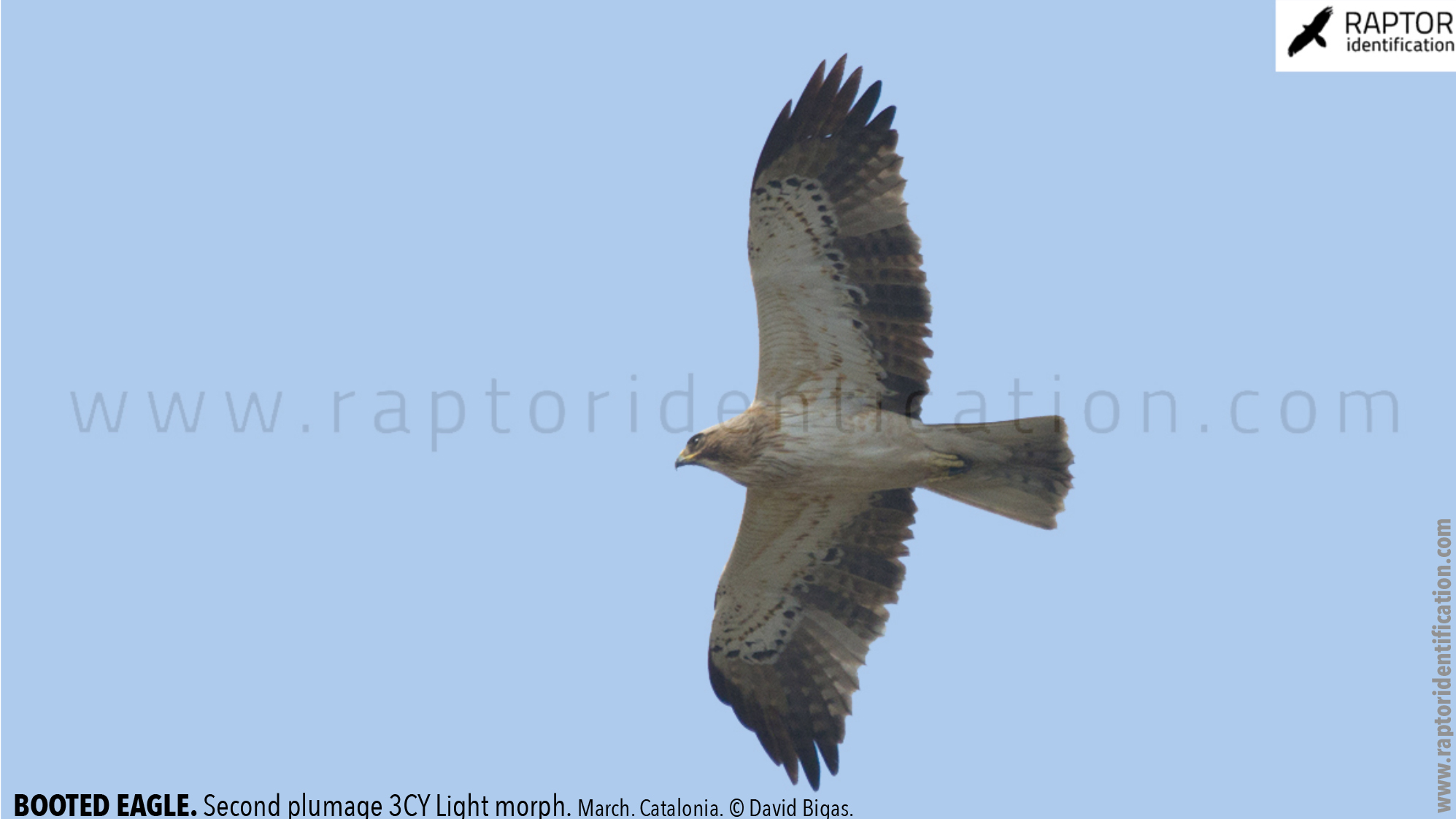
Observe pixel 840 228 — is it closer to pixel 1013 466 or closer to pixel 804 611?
pixel 1013 466

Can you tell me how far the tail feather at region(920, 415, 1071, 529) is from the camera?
9.39m

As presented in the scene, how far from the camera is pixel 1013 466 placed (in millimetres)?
9531

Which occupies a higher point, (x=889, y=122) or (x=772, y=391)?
(x=889, y=122)

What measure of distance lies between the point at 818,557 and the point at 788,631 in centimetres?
64

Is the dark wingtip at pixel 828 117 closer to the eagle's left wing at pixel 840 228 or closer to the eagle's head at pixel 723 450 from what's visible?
the eagle's left wing at pixel 840 228

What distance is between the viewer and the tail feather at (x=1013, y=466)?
9391mm

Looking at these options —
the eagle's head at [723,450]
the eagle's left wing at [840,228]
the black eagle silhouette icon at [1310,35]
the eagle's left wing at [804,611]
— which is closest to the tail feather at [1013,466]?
the eagle's left wing at [840,228]

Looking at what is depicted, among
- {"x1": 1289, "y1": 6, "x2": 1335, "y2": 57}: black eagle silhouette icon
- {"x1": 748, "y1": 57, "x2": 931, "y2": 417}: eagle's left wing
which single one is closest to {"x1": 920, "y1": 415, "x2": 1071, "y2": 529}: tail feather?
{"x1": 748, "y1": 57, "x2": 931, "y2": 417}: eagle's left wing

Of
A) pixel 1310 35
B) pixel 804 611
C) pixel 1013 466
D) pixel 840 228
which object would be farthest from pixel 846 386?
pixel 1310 35

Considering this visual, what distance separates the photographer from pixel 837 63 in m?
9.32

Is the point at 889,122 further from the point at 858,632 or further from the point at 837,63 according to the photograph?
the point at 858,632

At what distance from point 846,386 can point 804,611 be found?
6.31 ft

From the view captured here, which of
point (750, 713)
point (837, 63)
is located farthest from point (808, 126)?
point (750, 713)

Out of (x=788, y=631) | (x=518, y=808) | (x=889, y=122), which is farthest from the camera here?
(x=788, y=631)
